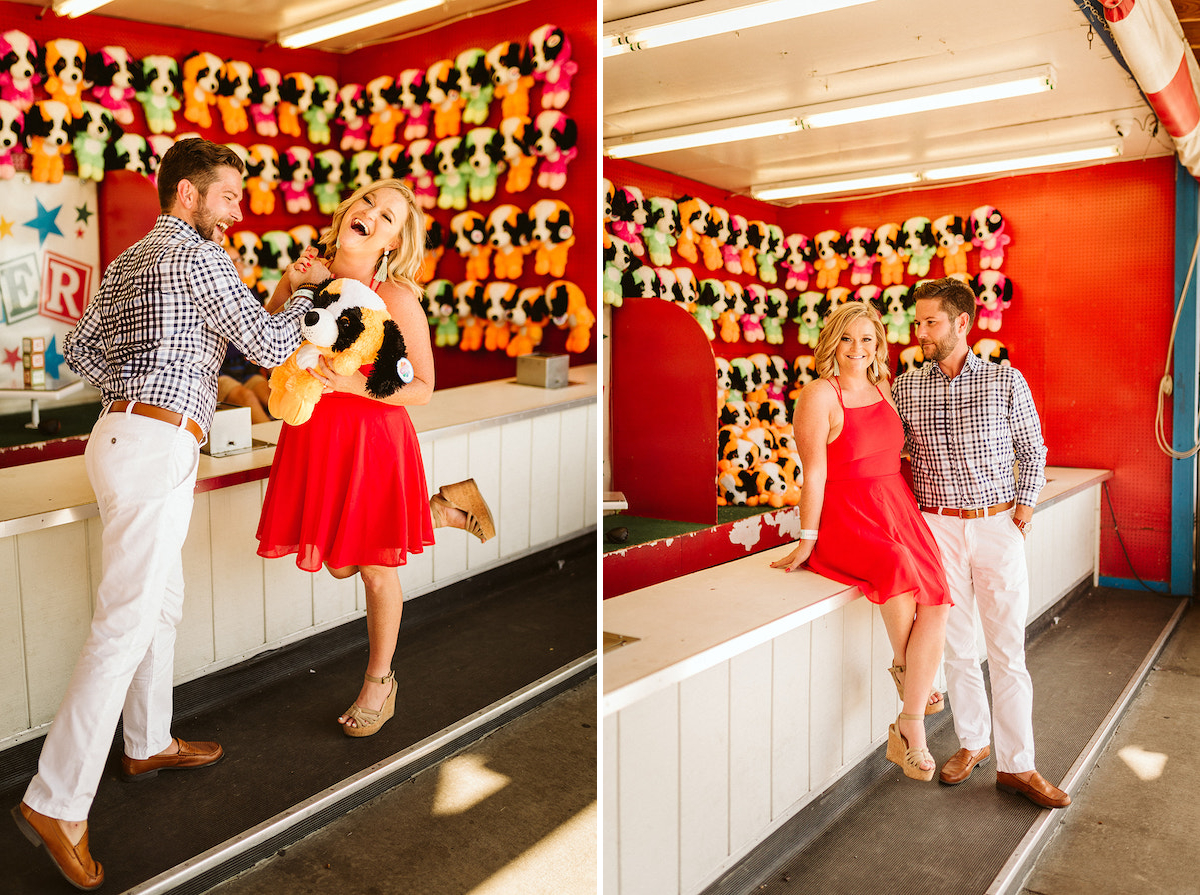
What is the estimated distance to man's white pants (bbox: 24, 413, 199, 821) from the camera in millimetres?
1498

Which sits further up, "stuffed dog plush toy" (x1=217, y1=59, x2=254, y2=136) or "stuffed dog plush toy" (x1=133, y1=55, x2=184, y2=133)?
"stuffed dog plush toy" (x1=217, y1=59, x2=254, y2=136)

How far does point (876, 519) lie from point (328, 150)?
6.23ft

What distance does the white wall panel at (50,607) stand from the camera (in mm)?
1603

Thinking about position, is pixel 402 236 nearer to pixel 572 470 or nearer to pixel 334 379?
pixel 334 379

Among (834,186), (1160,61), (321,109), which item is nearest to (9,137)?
(321,109)

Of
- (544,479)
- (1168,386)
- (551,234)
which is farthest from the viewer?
(551,234)

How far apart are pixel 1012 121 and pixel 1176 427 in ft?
2.75

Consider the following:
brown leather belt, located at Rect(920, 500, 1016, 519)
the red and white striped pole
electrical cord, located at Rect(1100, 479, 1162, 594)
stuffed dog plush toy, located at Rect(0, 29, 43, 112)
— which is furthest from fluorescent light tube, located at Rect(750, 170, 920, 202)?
stuffed dog plush toy, located at Rect(0, 29, 43, 112)

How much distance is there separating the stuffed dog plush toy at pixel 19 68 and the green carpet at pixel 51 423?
0.52 metres

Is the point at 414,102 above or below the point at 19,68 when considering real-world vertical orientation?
above

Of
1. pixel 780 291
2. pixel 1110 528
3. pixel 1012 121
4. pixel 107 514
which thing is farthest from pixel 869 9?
pixel 107 514

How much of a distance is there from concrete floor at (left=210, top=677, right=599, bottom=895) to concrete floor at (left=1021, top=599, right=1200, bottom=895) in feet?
3.09

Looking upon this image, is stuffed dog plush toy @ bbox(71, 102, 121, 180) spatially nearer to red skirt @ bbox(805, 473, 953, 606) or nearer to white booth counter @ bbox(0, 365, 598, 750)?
white booth counter @ bbox(0, 365, 598, 750)

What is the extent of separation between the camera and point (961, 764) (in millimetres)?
1822
